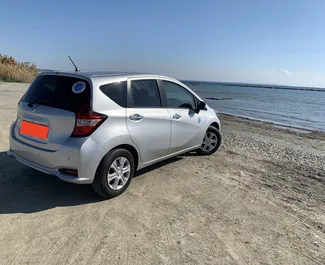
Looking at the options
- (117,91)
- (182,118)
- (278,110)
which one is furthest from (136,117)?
(278,110)

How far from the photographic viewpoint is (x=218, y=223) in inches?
143

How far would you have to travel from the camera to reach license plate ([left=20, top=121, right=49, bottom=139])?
3.82 meters

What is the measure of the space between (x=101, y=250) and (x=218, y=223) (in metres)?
1.55

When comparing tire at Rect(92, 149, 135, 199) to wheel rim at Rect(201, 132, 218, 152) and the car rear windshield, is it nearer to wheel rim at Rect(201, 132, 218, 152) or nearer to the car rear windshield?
the car rear windshield

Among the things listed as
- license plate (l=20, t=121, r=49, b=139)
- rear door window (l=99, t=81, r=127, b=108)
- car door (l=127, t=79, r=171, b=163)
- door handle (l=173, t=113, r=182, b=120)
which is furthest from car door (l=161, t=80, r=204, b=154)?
license plate (l=20, t=121, r=49, b=139)

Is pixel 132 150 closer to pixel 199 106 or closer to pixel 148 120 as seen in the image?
pixel 148 120

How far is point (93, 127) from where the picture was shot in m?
3.67

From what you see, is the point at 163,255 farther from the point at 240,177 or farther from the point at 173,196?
the point at 240,177

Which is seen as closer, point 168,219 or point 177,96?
point 168,219

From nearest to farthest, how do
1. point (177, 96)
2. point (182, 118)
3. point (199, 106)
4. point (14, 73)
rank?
point (182, 118) < point (177, 96) < point (199, 106) < point (14, 73)

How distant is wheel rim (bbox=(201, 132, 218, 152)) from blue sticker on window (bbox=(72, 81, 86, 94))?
137 inches

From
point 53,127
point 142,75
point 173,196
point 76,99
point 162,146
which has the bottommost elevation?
point 173,196

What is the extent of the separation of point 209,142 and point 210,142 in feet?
0.10

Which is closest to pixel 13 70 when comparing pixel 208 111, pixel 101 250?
pixel 208 111
